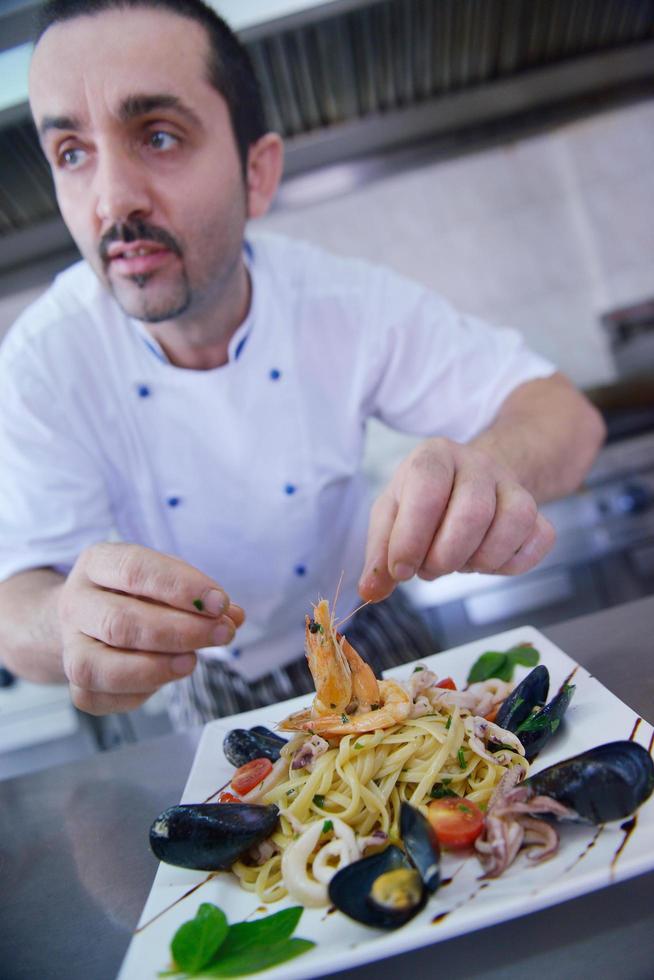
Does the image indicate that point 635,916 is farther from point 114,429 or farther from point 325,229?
point 325,229

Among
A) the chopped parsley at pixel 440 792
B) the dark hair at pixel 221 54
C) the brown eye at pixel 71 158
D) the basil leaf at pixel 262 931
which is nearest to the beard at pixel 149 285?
the brown eye at pixel 71 158

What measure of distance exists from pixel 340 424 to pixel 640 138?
9.03 feet

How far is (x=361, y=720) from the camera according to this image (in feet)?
3.46

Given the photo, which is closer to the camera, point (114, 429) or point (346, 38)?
point (114, 429)

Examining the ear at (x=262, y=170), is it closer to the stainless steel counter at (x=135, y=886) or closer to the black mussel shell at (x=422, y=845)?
the stainless steel counter at (x=135, y=886)

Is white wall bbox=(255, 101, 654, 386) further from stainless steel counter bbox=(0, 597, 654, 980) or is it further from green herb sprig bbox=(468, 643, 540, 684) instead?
green herb sprig bbox=(468, 643, 540, 684)

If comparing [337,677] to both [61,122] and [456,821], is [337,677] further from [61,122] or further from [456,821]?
[61,122]

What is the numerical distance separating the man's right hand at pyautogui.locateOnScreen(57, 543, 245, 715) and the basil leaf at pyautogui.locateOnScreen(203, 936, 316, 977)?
44cm

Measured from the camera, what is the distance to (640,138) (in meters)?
3.68

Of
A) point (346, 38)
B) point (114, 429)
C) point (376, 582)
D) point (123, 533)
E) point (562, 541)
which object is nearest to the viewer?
point (376, 582)

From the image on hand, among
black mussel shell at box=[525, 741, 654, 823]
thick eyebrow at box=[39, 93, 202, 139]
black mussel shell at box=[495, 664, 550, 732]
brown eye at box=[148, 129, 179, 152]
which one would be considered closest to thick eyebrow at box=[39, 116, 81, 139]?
thick eyebrow at box=[39, 93, 202, 139]

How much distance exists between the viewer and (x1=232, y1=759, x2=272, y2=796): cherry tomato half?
3.27 feet

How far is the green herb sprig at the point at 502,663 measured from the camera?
1148 mm

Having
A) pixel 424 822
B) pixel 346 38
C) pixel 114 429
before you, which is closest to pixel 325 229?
pixel 346 38
